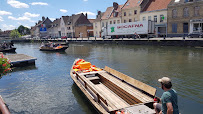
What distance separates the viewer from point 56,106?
9.04 metres

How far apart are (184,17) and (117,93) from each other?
36361mm

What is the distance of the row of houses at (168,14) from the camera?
36688 millimetres

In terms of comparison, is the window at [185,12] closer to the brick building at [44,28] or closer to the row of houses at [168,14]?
the row of houses at [168,14]

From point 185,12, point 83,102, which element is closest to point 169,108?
point 83,102

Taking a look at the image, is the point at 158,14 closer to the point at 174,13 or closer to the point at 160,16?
the point at 160,16

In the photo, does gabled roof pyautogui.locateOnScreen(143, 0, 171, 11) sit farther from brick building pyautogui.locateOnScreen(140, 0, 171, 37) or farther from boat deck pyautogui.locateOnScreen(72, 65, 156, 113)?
boat deck pyautogui.locateOnScreen(72, 65, 156, 113)

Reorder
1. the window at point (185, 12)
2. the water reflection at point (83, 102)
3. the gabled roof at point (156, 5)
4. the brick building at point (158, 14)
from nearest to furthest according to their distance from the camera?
the water reflection at point (83, 102) → the window at point (185, 12) → the brick building at point (158, 14) → the gabled roof at point (156, 5)

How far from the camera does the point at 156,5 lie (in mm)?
46688

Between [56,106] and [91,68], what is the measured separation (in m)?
4.40

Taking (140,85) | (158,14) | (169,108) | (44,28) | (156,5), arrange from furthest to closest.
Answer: (44,28)
(156,5)
(158,14)
(140,85)
(169,108)

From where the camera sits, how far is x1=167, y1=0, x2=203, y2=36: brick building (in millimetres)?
36134

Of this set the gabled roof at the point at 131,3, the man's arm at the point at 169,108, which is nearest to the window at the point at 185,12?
the gabled roof at the point at 131,3

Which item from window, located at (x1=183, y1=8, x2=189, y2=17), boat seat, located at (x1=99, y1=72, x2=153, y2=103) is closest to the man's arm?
boat seat, located at (x1=99, y1=72, x2=153, y2=103)

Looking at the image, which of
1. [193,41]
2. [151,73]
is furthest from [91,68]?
[193,41]
